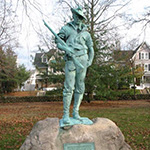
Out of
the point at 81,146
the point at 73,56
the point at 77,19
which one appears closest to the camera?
the point at 81,146

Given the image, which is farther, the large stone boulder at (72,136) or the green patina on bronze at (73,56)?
the green patina on bronze at (73,56)

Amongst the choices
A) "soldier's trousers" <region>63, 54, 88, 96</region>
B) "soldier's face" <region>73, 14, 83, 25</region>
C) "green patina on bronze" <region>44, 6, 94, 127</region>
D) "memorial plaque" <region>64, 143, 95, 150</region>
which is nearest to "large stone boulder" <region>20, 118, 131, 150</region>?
"memorial plaque" <region>64, 143, 95, 150</region>

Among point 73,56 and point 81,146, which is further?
point 73,56

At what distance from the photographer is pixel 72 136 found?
439cm

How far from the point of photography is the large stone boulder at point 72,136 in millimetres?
4324

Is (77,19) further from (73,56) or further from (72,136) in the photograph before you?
(72,136)

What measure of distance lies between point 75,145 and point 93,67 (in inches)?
456

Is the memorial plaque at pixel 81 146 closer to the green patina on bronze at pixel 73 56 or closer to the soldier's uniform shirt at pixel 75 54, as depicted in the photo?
the green patina on bronze at pixel 73 56

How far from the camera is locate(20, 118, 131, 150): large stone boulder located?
14.2 feet

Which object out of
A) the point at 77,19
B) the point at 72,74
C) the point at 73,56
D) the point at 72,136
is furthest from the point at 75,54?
the point at 72,136

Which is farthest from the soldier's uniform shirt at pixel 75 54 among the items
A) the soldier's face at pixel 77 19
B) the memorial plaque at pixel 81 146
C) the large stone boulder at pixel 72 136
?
the memorial plaque at pixel 81 146

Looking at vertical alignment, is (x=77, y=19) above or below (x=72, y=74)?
→ above

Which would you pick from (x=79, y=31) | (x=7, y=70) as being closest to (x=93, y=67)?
(x=7, y=70)

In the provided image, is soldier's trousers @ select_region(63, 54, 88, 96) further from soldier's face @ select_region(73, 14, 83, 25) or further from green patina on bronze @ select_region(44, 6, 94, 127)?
soldier's face @ select_region(73, 14, 83, 25)
